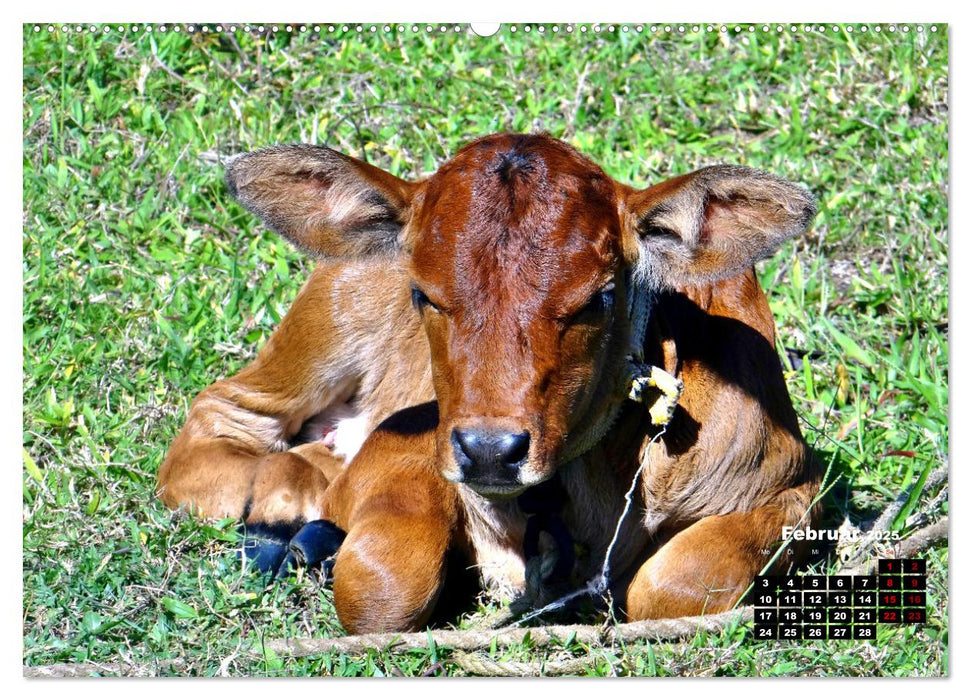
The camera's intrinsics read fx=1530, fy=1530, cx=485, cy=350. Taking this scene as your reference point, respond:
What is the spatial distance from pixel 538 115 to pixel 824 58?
1583 mm

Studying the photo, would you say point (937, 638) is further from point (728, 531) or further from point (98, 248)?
point (98, 248)

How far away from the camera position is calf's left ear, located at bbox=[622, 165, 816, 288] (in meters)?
5.17

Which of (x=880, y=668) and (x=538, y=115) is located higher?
(x=538, y=115)

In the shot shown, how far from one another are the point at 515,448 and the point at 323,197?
1.31 m

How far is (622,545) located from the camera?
19.1 feet

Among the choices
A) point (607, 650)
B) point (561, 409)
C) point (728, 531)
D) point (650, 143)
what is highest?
point (650, 143)

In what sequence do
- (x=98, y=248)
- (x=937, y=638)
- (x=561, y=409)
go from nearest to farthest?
1. (x=561, y=409)
2. (x=937, y=638)
3. (x=98, y=248)

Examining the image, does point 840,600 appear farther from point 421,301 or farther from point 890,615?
point 421,301

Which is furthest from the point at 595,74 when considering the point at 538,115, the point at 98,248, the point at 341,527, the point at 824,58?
the point at 341,527

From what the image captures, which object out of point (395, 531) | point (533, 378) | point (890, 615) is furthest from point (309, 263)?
point (890, 615)

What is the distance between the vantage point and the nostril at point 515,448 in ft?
15.8

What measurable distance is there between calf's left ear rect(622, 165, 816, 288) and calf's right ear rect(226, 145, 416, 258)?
34.3 inches

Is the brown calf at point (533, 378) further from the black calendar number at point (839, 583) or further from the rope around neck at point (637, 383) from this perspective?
the black calendar number at point (839, 583)

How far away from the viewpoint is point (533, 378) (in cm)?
493
